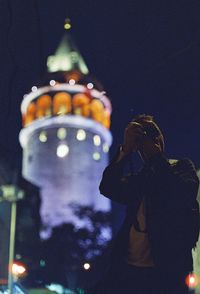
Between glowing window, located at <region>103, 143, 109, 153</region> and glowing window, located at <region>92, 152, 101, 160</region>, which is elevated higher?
glowing window, located at <region>103, 143, 109, 153</region>

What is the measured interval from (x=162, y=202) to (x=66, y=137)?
81319 mm

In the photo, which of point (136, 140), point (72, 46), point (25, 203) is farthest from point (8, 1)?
point (72, 46)

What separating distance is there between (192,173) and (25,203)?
62249 millimetres

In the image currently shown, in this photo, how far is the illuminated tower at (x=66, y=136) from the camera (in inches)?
3137

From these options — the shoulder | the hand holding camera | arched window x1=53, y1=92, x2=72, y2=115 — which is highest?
arched window x1=53, y1=92, x2=72, y2=115

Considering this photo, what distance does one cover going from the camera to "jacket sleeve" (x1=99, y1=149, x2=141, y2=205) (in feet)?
11.7

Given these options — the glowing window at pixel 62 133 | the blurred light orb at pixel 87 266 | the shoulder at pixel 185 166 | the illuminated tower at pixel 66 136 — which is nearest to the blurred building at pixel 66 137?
the illuminated tower at pixel 66 136

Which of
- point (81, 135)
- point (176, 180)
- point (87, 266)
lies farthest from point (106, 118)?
point (176, 180)

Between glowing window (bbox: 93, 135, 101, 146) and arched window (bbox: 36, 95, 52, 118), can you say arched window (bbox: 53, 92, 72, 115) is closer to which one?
arched window (bbox: 36, 95, 52, 118)

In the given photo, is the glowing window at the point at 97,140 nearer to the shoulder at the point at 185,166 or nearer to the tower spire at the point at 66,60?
the tower spire at the point at 66,60

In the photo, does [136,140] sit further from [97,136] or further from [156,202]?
[97,136]

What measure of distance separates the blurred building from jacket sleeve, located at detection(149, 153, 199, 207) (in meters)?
64.8

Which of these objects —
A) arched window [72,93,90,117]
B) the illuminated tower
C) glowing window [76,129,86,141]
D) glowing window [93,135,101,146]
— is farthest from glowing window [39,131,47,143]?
glowing window [93,135,101,146]

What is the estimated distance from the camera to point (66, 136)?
84.5 meters
